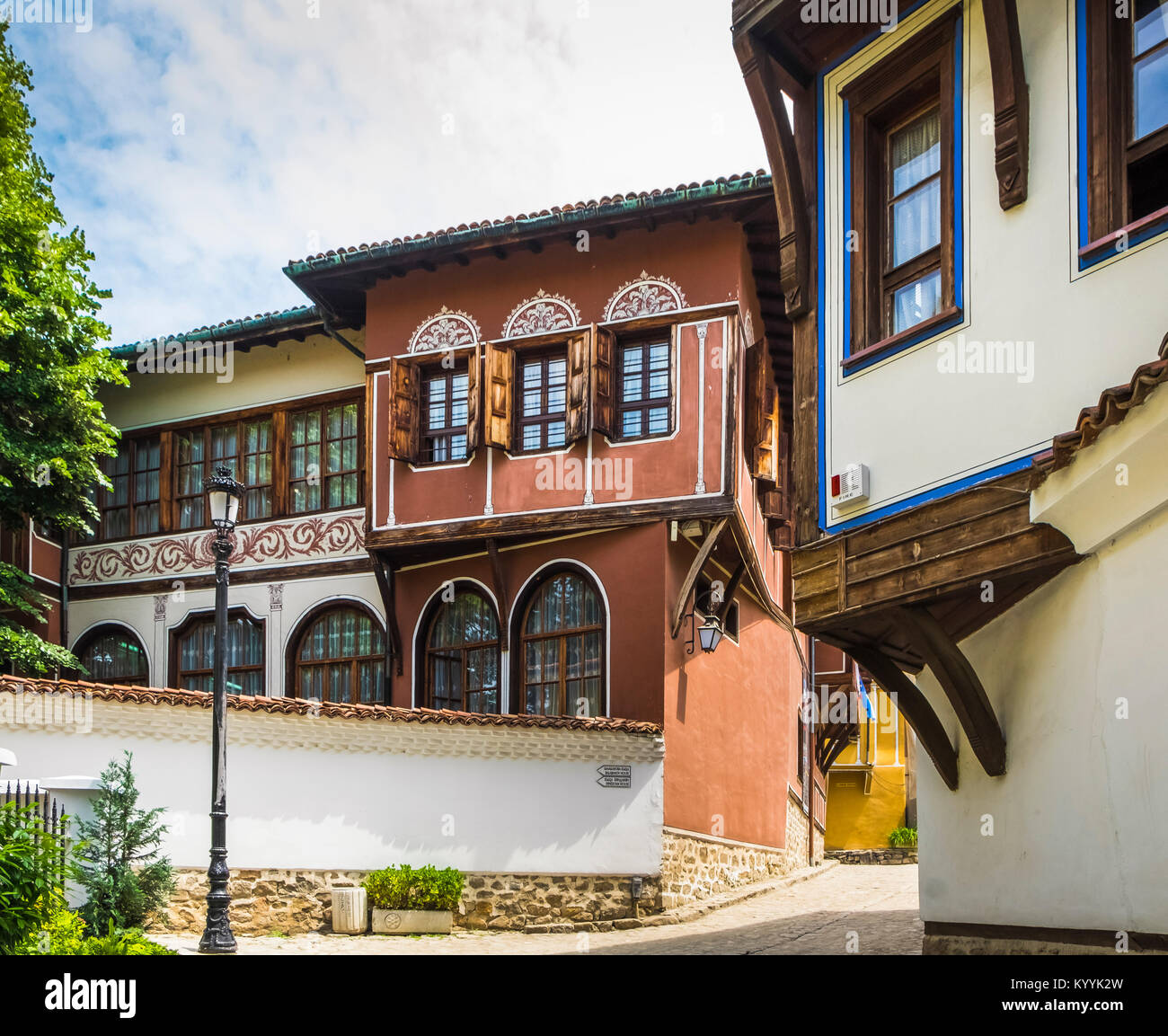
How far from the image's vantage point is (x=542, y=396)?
16.5 metres

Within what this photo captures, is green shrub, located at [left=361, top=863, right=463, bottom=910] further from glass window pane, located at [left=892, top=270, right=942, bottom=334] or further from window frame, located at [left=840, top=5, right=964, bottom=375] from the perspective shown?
glass window pane, located at [left=892, top=270, right=942, bottom=334]

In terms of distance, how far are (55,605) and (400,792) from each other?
312 inches

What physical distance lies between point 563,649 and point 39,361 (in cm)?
693

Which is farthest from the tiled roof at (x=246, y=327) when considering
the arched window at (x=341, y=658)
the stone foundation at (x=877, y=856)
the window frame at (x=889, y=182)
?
the stone foundation at (x=877, y=856)

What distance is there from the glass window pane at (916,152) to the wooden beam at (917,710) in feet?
9.45

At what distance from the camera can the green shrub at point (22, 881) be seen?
7.44 m

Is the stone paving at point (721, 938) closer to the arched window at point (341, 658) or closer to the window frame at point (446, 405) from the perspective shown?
the arched window at point (341, 658)

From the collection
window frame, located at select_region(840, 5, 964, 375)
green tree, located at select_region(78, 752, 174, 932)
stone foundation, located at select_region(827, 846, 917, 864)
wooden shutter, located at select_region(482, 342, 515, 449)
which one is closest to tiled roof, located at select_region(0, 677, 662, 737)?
green tree, located at select_region(78, 752, 174, 932)

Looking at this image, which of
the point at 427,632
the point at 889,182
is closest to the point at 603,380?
the point at 427,632

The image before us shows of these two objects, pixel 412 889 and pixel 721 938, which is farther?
pixel 412 889

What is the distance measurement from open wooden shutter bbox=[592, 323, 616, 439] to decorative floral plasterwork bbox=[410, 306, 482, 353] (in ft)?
A: 5.31

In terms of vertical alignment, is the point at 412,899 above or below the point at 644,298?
below

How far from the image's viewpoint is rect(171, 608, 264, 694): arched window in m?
18.7

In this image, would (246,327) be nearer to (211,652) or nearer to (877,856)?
(211,652)
